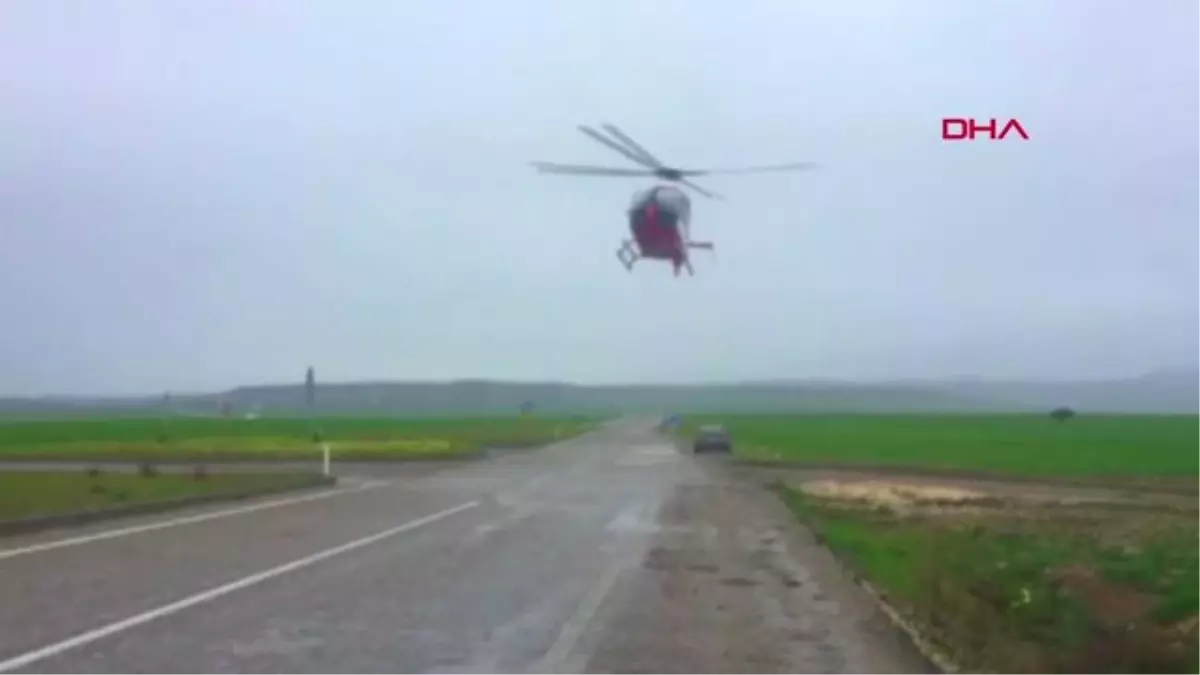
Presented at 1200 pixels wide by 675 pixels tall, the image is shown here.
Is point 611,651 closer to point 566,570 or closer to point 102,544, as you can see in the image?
point 566,570

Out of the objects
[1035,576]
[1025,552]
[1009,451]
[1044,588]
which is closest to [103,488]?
[1025,552]

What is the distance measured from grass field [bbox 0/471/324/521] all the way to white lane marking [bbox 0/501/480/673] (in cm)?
580

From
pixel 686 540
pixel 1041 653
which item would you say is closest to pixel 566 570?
pixel 686 540

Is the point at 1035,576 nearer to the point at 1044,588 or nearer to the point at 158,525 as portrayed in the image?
the point at 1044,588

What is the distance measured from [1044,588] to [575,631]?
393cm

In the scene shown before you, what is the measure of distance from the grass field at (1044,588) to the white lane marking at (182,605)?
21.5ft

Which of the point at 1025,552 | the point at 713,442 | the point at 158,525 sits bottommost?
the point at 158,525

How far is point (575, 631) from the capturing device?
44.5ft

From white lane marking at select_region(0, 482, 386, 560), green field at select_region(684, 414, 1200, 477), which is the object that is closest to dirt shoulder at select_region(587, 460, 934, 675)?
white lane marking at select_region(0, 482, 386, 560)

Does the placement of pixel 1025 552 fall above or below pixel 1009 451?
above

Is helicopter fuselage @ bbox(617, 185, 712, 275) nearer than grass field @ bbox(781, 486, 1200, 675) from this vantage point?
No

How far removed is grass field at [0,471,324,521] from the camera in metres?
27.8

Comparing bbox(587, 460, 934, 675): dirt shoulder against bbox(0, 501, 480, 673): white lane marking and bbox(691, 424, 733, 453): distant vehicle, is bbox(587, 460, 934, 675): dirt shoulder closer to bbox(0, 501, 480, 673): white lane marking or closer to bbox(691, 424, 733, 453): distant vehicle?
bbox(0, 501, 480, 673): white lane marking

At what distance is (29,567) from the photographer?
18078 mm
